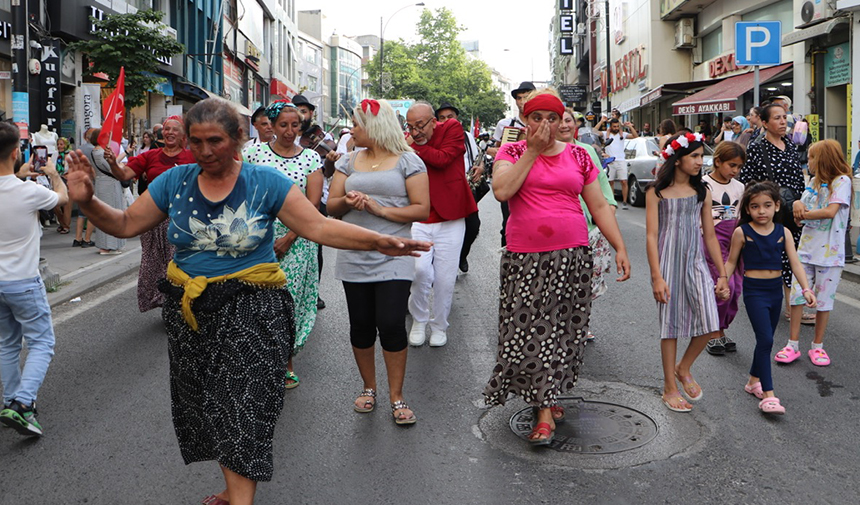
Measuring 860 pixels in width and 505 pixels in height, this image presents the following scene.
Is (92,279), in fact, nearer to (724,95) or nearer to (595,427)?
(595,427)

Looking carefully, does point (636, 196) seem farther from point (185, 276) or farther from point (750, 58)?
point (185, 276)

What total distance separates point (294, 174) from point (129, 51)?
1277 centimetres

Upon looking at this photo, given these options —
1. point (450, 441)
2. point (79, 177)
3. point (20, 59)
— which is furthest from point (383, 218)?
point (20, 59)

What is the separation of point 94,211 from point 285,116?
225cm

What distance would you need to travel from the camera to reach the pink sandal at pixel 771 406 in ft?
15.9

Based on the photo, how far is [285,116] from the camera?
539cm

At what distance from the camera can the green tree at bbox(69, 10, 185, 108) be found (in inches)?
650

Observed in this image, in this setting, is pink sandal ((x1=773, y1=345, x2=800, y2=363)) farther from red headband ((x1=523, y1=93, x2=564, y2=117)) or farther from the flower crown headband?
red headband ((x1=523, y1=93, x2=564, y2=117))

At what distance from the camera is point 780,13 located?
23.9 metres

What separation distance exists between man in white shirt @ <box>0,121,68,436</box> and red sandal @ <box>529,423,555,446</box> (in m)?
2.55

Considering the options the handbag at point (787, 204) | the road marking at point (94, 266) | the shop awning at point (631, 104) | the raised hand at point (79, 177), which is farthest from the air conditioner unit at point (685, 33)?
the raised hand at point (79, 177)

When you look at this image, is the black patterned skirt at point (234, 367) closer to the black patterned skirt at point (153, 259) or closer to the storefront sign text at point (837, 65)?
the black patterned skirt at point (153, 259)

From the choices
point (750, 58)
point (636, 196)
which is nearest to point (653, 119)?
point (636, 196)

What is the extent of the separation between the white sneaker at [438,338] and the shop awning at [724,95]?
1655 cm
